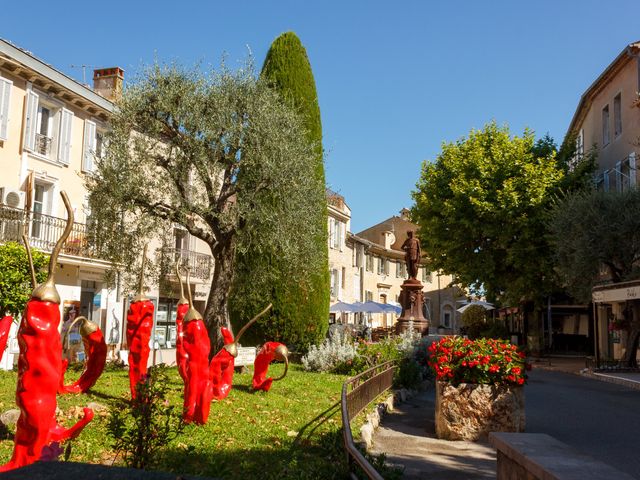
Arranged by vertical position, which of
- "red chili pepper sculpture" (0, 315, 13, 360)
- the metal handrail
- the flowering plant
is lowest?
the metal handrail

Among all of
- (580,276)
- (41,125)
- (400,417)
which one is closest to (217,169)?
(400,417)

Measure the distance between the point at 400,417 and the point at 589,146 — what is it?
24794 millimetres

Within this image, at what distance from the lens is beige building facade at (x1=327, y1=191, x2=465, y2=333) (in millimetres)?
43909

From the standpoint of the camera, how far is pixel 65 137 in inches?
885

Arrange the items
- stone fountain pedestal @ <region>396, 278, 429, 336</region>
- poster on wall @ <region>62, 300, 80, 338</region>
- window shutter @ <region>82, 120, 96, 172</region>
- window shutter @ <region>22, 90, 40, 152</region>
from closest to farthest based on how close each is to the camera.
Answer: window shutter @ <region>22, 90, 40, 152</region> → poster on wall @ <region>62, 300, 80, 338</region> → stone fountain pedestal @ <region>396, 278, 429, 336</region> → window shutter @ <region>82, 120, 96, 172</region>

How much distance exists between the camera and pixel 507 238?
2667 cm

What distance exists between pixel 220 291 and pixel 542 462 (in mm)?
10649

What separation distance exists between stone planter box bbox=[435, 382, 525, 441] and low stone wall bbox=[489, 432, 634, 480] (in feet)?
12.9

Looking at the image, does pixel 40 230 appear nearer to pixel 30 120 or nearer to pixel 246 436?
pixel 30 120

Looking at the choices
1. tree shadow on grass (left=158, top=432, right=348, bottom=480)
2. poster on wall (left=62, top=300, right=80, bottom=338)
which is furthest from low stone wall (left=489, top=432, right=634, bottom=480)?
poster on wall (left=62, top=300, right=80, bottom=338)

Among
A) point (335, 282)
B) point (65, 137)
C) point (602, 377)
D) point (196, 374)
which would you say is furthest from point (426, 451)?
point (335, 282)

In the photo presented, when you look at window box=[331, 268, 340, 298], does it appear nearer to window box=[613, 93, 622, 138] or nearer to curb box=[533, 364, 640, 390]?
curb box=[533, 364, 640, 390]

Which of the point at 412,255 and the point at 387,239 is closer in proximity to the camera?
the point at 412,255

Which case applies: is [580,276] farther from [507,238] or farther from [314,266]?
[314,266]
